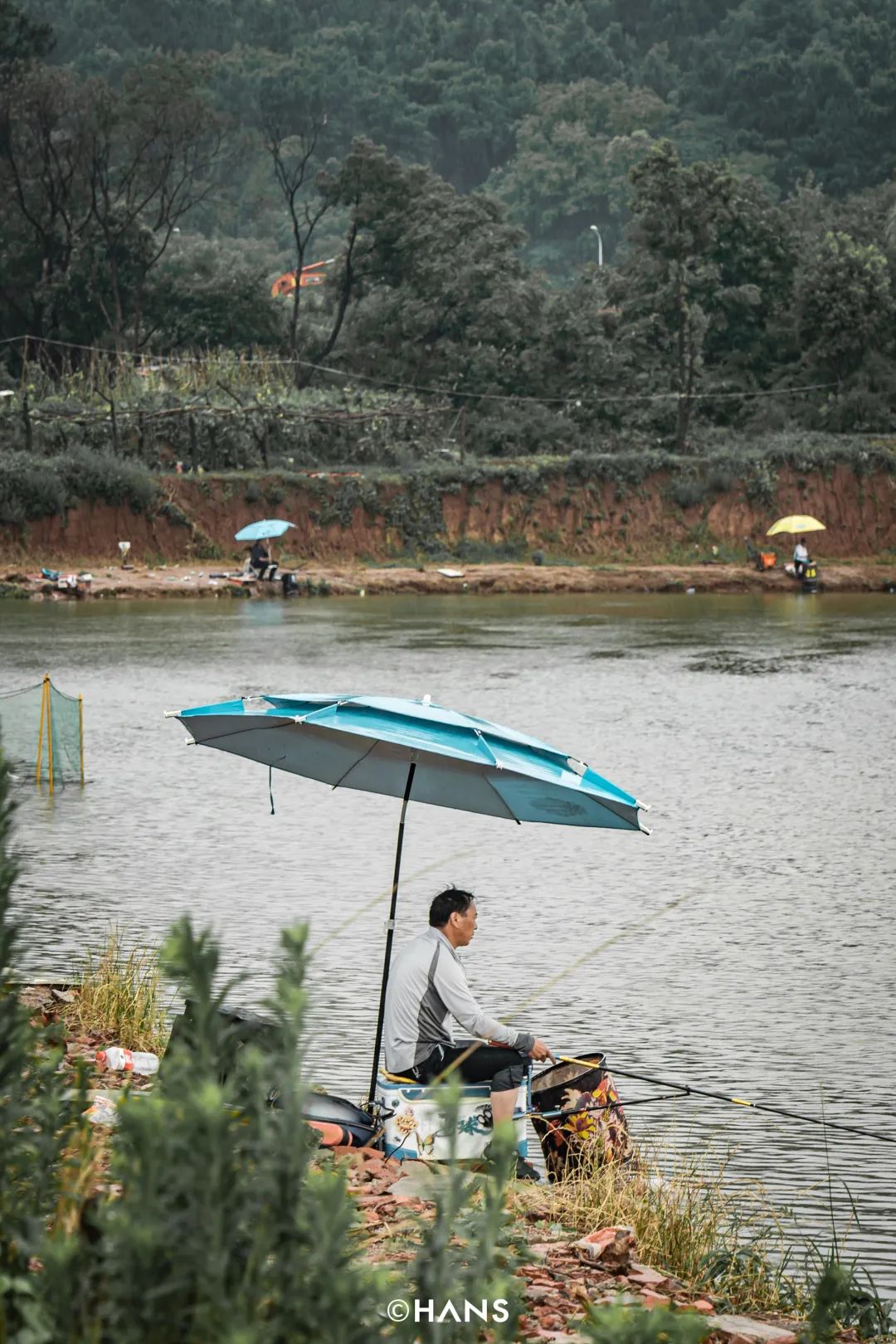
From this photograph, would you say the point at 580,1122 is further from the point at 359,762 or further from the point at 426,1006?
the point at 359,762

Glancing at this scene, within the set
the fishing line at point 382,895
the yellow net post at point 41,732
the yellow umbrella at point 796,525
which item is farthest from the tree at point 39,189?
the fishing line at point 382,895

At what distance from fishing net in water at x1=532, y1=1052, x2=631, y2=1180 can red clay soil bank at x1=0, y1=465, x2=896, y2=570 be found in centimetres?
5425

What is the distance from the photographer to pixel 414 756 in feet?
31.7

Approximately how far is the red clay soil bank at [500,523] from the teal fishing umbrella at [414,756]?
52680 mm

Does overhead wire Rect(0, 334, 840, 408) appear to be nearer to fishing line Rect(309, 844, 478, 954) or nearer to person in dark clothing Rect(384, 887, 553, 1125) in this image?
fishing line Rect(309, 844, 478, 954)

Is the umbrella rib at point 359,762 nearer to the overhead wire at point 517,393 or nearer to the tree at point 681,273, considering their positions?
the tree at point 681,273

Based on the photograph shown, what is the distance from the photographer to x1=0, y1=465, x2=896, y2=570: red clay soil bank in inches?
2483

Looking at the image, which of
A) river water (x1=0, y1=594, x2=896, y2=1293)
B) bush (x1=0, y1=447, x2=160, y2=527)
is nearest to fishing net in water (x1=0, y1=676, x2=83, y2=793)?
river water (x1=0, y1=594, x2=896, y2=1293)

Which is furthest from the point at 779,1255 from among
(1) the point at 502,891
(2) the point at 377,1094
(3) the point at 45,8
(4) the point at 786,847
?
(3) the point at 45,8

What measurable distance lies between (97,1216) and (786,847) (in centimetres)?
1628

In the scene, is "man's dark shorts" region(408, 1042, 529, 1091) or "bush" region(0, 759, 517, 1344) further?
"man's dark shorts" region(408, 1042, 529, 1091)

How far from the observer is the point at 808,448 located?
71.1 metres

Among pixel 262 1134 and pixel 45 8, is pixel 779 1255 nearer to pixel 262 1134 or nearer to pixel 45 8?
pixel 262 1134

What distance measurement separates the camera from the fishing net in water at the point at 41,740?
22.6 metres
